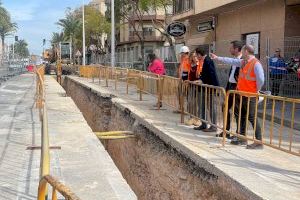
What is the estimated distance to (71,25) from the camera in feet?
269

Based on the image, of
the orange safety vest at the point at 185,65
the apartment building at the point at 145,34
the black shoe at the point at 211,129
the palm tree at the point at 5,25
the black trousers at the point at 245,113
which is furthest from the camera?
the palm tree at the point at 5,25

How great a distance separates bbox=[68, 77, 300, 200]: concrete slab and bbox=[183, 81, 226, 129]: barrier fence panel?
30cm

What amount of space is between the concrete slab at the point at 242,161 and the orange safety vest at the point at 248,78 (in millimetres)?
932

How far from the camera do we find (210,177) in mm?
6785

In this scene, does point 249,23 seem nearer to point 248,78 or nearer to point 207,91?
point 207,91

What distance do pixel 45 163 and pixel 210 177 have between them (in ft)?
10.3

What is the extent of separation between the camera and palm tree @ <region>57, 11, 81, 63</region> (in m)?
81.1

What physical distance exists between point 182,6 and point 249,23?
999 centimetres

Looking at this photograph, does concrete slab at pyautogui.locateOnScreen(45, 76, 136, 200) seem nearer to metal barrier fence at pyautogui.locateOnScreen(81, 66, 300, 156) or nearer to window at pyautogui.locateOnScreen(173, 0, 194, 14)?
metal barrier fence at pyautogui.locateOnScreen(81, 66, 300, 156)

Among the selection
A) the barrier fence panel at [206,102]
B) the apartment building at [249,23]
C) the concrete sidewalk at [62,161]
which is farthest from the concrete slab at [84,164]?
the apartment building at [249,23]

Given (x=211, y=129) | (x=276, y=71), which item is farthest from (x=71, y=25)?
(x=211, y=129)

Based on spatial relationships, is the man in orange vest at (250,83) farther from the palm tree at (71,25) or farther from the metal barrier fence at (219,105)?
the palm tree at (71,25)

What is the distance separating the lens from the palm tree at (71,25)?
266 feet

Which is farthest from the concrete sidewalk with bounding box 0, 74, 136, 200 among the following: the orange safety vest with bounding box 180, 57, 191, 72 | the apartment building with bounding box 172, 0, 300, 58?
the apartment building with bounding box 172, 0, 300, 58
